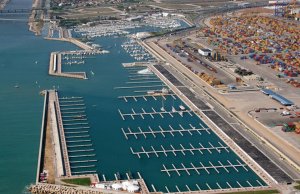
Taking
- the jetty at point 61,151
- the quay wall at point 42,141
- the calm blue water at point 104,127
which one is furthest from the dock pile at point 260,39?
the quay wall at point 42,141

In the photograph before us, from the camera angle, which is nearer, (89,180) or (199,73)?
(89,180)

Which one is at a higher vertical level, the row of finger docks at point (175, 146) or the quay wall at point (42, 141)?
the quay wall at point (42, 141)

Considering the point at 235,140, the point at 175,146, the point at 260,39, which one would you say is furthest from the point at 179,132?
the point at 260,39

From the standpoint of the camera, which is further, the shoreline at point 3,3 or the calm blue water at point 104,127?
the shoreline at point 3,3

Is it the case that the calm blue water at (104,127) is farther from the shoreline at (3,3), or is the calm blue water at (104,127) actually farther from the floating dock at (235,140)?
the shoreline at (3,3)

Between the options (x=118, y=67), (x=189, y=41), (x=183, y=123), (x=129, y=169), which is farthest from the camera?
(x=189, y=41)

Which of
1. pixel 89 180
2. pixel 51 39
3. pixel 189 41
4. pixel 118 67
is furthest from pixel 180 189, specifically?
pixel 51 39

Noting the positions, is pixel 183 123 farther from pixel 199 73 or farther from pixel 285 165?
pixel 199 73
